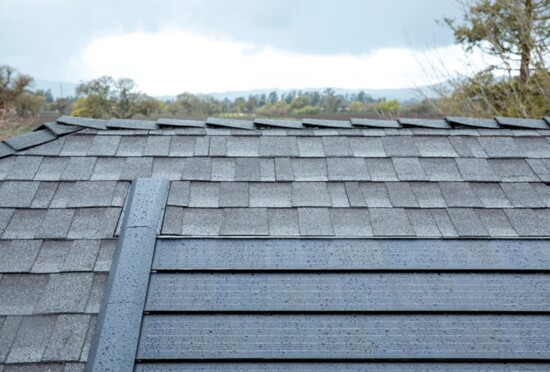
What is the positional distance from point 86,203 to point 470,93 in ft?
43.3

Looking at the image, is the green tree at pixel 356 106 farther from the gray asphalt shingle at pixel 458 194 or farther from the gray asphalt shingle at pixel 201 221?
the gray asphalt shingle at pixel 201 221

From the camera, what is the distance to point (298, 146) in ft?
8.42

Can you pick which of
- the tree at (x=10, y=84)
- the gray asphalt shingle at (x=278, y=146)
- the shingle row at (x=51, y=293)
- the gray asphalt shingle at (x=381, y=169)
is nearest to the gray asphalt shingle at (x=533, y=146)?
the gray asphalt shingle at (x=381, y=169)

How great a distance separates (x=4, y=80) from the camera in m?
16.0

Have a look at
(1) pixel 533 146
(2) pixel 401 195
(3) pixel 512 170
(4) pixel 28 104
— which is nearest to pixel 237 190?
(2) pixel 401 195

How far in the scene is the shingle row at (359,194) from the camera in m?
2.16

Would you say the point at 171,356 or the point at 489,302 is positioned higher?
the point at 489,302

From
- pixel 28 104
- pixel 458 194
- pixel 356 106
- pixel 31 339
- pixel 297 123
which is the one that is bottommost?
pixel 28 104

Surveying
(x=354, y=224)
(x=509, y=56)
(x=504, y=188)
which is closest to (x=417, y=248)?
(x=354, y=224)

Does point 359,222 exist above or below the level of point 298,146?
below

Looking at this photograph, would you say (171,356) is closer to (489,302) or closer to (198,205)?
(198,205)

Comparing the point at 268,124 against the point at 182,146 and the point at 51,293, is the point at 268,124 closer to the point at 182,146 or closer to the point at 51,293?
the point at 182,146

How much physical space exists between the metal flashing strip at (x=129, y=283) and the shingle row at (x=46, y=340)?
0.06m

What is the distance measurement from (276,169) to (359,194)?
0.43 m
